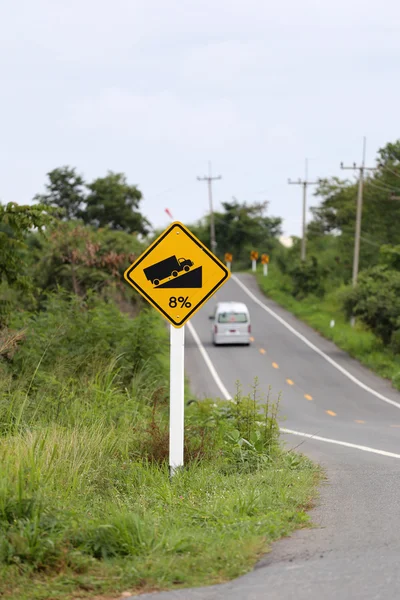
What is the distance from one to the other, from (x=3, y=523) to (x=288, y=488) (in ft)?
10.6

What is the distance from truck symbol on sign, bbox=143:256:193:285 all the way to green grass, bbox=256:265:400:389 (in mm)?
25092

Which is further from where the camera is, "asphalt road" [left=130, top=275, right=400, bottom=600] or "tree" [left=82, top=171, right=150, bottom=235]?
"tree" [left=82, top=171, right=150, bottom=235]

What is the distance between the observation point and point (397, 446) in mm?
14828

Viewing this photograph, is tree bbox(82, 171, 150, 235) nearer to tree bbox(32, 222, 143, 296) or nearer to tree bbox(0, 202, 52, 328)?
tree bbox(32, 222, 143, 296)

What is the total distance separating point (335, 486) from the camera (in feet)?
31.6

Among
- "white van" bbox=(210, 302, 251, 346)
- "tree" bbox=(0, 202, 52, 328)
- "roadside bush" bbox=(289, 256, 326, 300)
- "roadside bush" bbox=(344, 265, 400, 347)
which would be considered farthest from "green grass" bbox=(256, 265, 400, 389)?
"tree" bbox=(0, 202, 52, 328)

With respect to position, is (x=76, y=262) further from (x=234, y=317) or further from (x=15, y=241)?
(x=15, y=241)

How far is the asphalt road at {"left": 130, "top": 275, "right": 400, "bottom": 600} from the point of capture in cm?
578

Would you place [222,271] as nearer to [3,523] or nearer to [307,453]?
[3,523]

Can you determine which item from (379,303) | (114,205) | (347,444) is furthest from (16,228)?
(114,205)

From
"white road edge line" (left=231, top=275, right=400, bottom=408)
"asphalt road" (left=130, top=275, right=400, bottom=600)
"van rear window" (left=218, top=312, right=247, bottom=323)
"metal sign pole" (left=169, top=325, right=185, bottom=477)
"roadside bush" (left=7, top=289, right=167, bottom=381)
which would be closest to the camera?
"asphalt road" (left=130, top=275, right=400, bottom=600)

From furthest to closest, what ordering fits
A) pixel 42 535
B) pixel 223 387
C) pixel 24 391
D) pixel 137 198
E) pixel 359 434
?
pixel 137 198
pixel 223 387
pixel 359 434
pixel 24 391
pixel 42 535

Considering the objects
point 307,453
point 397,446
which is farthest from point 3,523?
point 397,446

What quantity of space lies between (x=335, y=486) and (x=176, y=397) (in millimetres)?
2029
